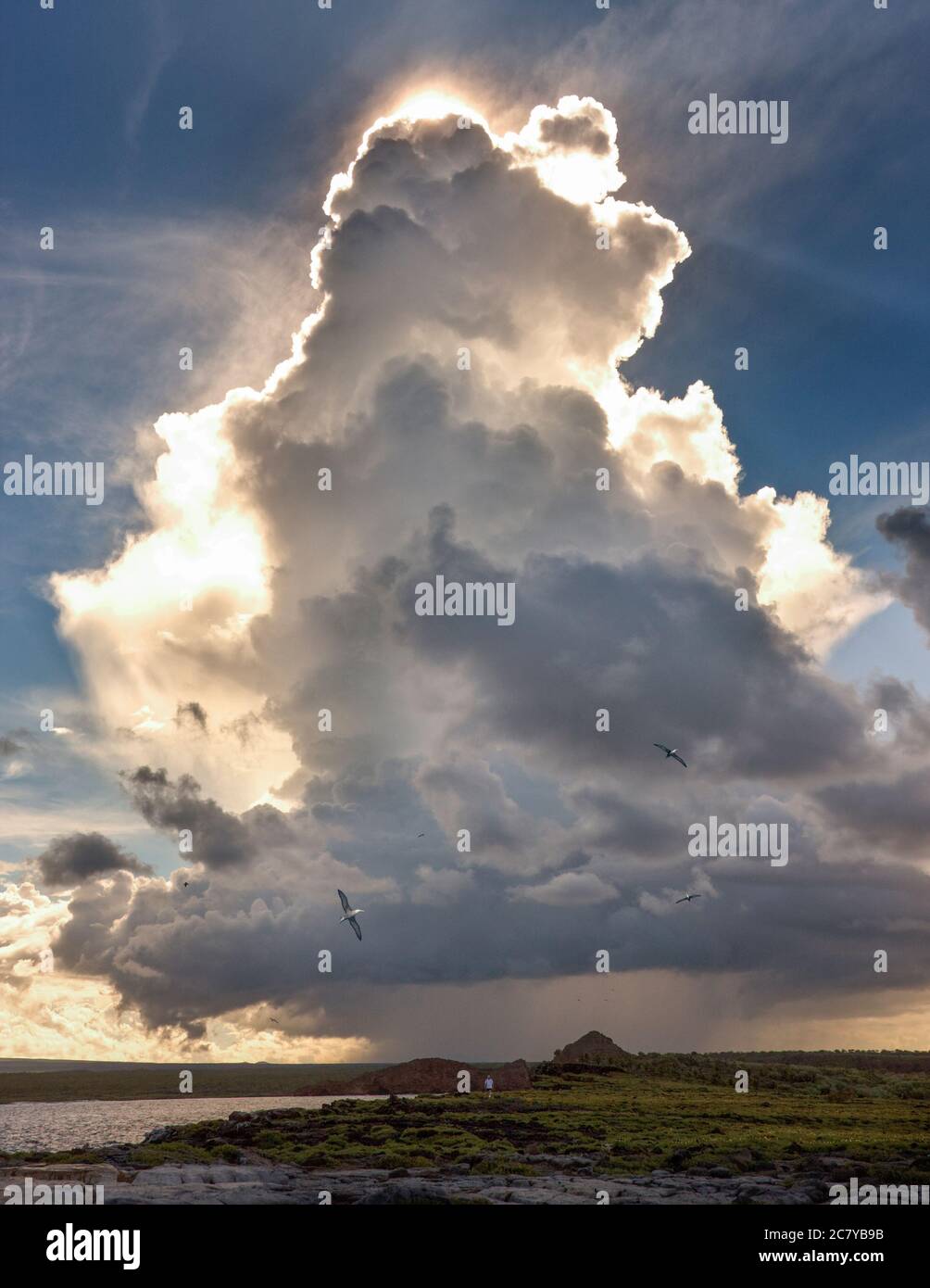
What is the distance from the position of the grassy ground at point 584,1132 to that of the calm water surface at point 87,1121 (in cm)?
1524

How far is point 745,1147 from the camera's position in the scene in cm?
6091

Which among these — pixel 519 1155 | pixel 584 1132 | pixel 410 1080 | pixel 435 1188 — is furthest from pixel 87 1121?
pixel 435 1188

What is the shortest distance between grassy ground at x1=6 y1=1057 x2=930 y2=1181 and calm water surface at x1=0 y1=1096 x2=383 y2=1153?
15238 mm

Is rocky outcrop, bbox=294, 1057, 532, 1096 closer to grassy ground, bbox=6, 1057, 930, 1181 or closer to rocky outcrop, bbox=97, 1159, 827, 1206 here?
grassy ground, bbox=6, 1057, 930, 1181

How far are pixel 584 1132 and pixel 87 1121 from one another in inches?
2880

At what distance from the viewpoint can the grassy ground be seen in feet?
190

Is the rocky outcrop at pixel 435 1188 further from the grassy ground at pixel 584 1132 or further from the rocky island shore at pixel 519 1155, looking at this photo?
the grassy ground at pixel 584 1132

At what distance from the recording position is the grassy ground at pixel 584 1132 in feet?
190

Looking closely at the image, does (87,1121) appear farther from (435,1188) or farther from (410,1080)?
(435,1188)

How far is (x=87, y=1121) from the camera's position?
397ft

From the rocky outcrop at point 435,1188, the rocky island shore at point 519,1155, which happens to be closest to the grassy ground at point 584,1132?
the rocky island shore at point 519,1155
